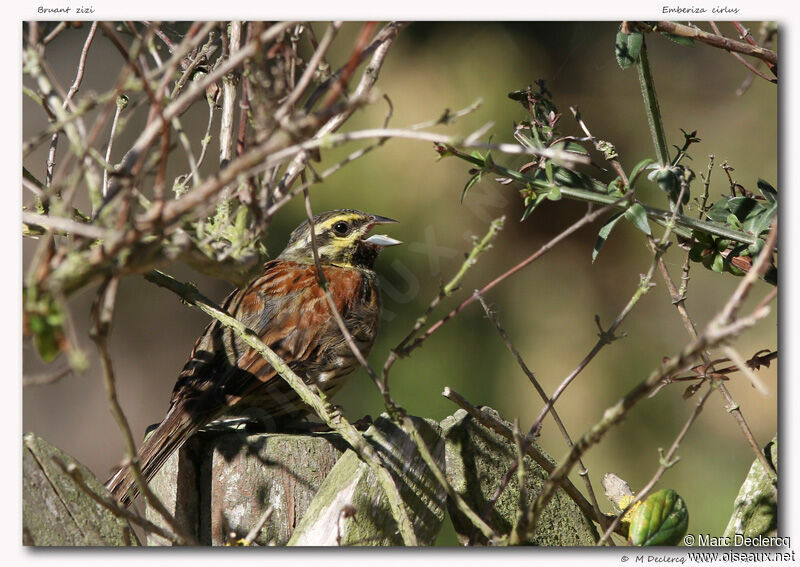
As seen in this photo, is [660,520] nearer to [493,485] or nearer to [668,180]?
[493,485]

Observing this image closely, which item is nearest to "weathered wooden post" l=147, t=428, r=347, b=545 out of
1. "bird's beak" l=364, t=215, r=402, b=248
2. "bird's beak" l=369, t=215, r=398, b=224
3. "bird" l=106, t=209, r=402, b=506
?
"bird" l=106, t=209, r=402, b=506

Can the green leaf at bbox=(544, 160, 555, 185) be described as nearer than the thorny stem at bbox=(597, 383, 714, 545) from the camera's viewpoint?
No

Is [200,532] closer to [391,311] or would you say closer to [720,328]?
[720,328]

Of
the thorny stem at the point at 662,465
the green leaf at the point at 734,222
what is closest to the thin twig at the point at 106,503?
the thorny stem at the point at 662,465

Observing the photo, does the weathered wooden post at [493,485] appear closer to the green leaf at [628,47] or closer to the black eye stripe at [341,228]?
the green leaf at [628,47]

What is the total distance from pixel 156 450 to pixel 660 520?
123cm

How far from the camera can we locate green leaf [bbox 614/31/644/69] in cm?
205

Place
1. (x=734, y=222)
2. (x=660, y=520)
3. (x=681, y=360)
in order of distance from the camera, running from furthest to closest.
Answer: (x=734, y=222) → (x=660, y=520) → (x=681, y=360)

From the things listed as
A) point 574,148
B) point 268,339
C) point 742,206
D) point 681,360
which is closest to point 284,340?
point 268,339

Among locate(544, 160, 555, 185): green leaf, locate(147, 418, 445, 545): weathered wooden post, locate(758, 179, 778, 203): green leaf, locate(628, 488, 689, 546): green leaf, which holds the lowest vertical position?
locate(628, 488, 689, 546): green leaf

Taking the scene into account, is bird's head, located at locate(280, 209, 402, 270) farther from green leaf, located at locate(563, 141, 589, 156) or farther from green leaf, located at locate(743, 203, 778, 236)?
green leaf, located at locate(743, 203, 778, 236)

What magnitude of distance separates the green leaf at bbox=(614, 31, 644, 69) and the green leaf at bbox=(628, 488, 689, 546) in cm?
99

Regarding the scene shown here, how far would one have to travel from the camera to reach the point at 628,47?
80.7 inches

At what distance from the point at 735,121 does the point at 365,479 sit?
2.04m
